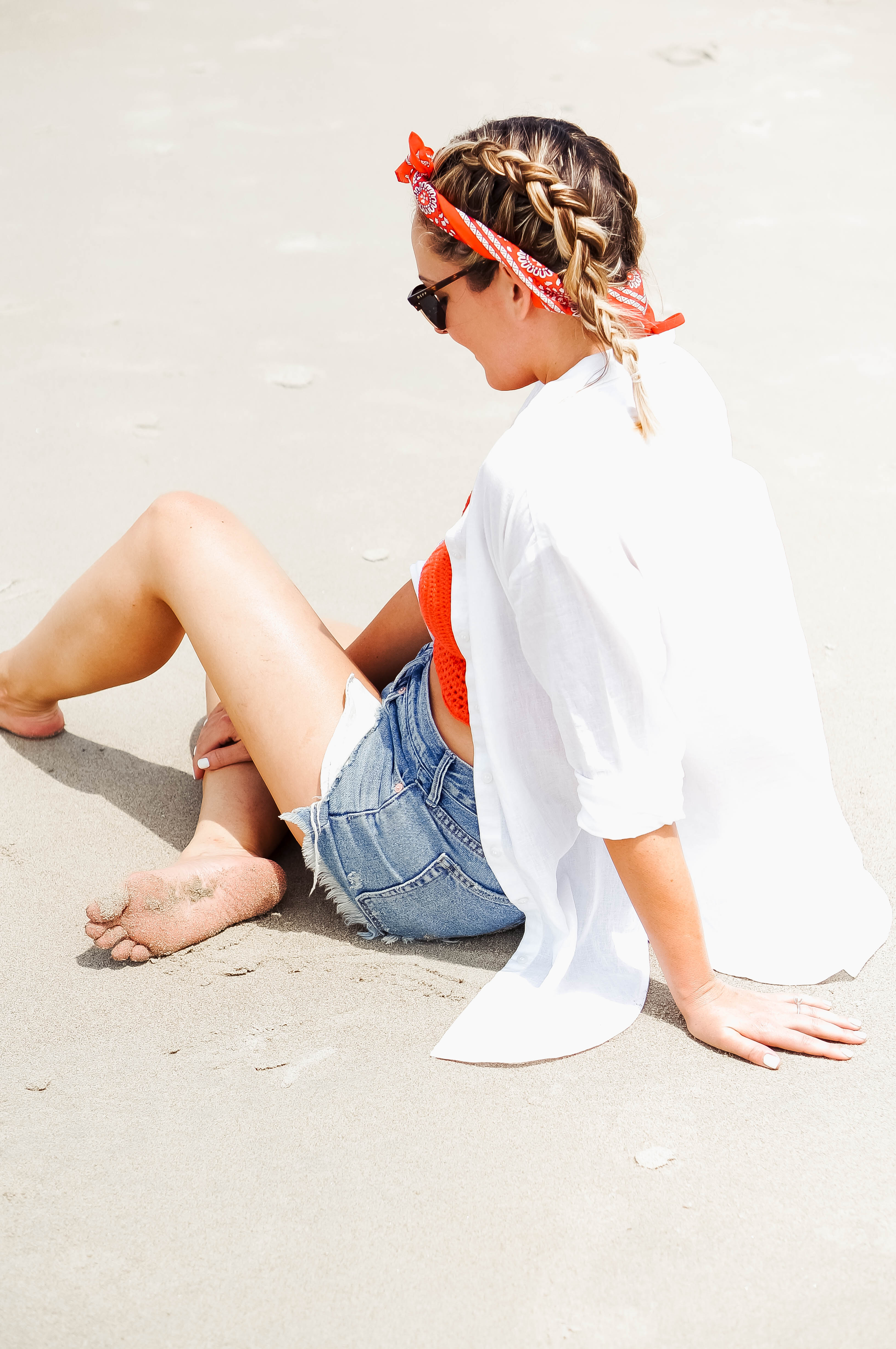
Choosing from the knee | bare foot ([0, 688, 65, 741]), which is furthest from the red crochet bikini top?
bare foot ([0, 688, 65, 741])

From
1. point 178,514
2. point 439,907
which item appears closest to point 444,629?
point 439,907

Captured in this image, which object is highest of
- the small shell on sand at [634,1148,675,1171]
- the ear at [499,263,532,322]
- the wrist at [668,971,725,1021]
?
the ear at [499,263,532,322]

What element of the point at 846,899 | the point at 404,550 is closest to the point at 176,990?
the point at 846,899

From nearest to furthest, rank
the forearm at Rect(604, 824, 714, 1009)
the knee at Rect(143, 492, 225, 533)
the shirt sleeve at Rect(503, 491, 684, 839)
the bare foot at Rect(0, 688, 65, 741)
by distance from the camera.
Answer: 1. the shirt sleeve at Rect(503, 491, 684, 839)
2. the forearm at Rect(604, 824, 714, 1009)
3. the knee at Rect(143, 492, 225, 533)
4. the bare foot at Rect(0, 688, 65, 741)

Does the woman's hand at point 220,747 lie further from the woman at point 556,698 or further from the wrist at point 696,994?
the wrist at point 696,994

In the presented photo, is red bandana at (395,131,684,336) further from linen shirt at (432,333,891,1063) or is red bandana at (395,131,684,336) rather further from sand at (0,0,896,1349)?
sand at (0,0,896,1349)

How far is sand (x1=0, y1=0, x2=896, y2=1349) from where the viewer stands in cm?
145

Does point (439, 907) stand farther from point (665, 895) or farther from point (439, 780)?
point (665, 895)

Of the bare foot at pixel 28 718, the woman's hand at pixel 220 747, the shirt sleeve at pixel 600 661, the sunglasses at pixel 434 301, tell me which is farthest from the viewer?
the bare foot at pixel 28 718

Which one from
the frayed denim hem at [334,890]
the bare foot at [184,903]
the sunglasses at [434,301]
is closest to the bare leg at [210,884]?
the bare foot at [184,903]

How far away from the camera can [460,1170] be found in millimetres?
1573

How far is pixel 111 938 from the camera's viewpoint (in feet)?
6.13

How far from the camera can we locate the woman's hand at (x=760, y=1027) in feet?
5.56

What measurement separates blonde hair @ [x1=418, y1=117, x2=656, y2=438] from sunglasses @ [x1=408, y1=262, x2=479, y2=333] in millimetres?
41
